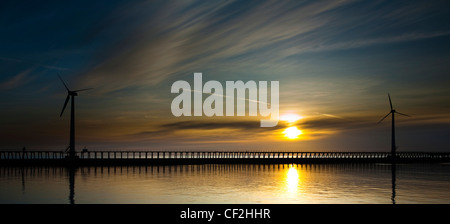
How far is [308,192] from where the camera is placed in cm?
3628

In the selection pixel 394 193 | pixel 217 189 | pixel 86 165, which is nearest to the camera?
pixel 394 193

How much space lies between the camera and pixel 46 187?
127ft

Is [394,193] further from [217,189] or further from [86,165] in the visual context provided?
[86,165]
